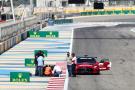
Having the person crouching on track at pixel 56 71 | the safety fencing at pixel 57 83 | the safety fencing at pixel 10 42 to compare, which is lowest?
the safety fencing at pixel 10 42

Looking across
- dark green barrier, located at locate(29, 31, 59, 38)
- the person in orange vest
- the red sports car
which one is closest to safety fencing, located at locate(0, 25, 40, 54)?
dark green barrier, located at locate(29, 31, 59, 38)

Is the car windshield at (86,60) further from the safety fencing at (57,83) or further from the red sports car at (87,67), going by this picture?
the safety fencing at (57,83)

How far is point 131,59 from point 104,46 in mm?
13215

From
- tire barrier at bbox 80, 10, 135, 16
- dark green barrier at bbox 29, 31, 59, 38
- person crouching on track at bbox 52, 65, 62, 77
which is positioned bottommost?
tire barrier at bbox 80, 10, 135, 16

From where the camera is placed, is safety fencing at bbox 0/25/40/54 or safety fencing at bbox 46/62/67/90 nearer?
safety fencing at bbox 46/62/67/90

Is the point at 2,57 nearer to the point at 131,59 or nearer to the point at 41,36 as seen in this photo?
the point at 131,59

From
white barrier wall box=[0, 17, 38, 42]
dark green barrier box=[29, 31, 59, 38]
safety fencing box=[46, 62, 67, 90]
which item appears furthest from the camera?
dark green barrier box=[29, 31, 59, 38]

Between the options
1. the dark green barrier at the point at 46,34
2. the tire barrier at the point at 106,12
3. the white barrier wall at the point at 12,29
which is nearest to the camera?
the white barrier wall at the point at 12,29

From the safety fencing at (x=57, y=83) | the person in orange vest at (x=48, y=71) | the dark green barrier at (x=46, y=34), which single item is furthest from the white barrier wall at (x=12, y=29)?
the safety fencing at (x=57, y=83)

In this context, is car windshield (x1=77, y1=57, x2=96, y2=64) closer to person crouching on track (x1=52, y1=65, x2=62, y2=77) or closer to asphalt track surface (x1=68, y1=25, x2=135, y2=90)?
asphalt track surface (x1=68, y1=25, x2=135, y2=90)

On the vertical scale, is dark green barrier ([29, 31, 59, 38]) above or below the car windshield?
below

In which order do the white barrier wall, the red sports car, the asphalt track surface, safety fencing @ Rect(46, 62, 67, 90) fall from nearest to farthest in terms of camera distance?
1. safety fencing @ Rect(46, 62, 67, 90)
2. the asphalt track surface
3. the red sports car
4. the white barrier wall

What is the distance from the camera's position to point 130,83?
95.5ft

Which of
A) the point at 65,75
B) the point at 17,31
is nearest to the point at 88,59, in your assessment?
the point at 65,75
